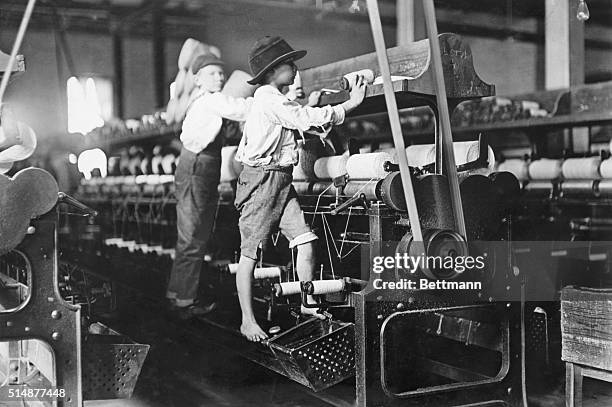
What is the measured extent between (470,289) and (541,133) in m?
2.87

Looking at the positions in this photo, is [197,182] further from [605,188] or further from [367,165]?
[605,188]

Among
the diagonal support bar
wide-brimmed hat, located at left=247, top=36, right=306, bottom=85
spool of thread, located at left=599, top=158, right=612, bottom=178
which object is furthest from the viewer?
spool of thread, located at left=599, top=158, right=612, bottom=178

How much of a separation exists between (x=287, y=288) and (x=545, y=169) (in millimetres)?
2377

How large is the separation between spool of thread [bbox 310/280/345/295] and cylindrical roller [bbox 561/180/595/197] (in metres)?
2.09

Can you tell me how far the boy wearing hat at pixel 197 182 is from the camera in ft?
12.3

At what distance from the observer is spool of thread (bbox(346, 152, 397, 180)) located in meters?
3.06

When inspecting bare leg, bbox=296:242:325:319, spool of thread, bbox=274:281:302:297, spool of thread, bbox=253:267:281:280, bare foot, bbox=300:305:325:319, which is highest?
bare leg, bbox=296:242:325:319

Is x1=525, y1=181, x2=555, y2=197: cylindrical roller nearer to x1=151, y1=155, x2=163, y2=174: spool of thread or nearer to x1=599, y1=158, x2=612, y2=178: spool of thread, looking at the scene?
x1=599, y1=158, x2=612, y2=178: spool of thread

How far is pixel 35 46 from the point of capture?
10.9 ft

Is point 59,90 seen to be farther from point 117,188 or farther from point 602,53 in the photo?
point 602,53

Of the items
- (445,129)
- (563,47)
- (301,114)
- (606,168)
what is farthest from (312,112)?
(563,47)

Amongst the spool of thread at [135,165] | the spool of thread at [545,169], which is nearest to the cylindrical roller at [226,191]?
the spool of thread at [135,165]

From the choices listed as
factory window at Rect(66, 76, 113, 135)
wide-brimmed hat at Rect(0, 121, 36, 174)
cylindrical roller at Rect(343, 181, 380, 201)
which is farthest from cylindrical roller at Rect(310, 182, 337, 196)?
wide-brimmed hat at Rect(0, 121, 36, 174)

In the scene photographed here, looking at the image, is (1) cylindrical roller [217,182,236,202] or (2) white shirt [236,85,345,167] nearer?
(2) white shirt [236,85,345,167]
